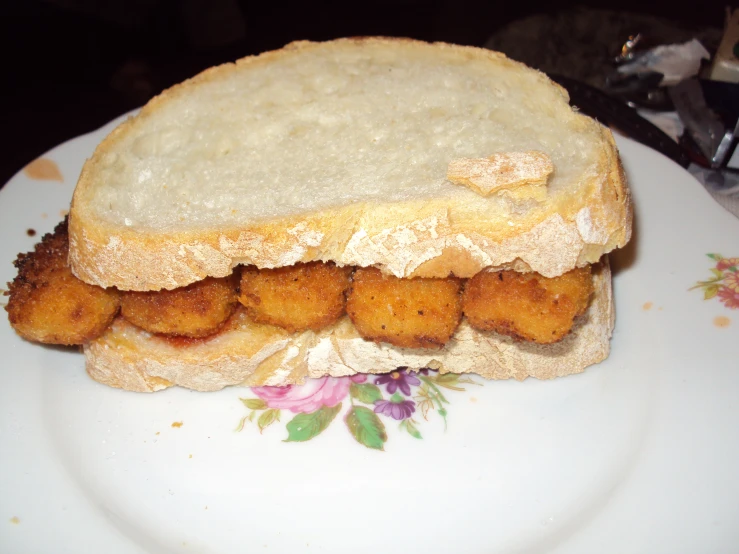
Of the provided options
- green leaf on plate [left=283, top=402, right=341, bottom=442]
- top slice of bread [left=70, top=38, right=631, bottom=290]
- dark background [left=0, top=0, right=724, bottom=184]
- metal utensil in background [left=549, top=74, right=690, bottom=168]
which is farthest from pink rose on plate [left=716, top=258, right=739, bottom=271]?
dark background [left=0, top=0, right=724, bottom=184]

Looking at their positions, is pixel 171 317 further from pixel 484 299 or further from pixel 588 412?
pixel 588 412

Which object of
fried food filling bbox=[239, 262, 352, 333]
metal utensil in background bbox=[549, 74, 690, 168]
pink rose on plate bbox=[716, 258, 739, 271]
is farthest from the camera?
metal utensil in background bbox=[549, 74, 690, 168]

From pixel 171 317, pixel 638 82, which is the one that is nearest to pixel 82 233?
pixel 171 317

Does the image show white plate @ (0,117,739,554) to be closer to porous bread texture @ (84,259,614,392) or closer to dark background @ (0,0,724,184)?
porous bread texture @ (84,259,614,392)

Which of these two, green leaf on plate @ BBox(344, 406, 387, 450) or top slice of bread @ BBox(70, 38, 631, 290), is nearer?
top slice of bread @ BBox(70, 38, 631, 290)

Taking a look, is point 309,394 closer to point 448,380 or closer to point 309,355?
point 309,355

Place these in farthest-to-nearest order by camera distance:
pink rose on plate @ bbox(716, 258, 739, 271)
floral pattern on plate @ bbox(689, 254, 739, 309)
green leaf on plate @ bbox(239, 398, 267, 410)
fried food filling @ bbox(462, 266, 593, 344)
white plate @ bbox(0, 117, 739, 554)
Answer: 1. pink rose on plate @ bbox(716, 258, 739, 271)
2. floral pattern on plate @ bbox(689, 254, 739, 309)
3. green leaf on plate @ bbox(239, 398, 267, 410)
4. fried food filling @ bbox(462, 266, 593, 344)
5. white plate @ bbox(0, 117, 739, 554)

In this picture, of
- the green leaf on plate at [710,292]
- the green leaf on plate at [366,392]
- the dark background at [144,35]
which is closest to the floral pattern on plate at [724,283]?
the green leaf on plate at [710,292]
